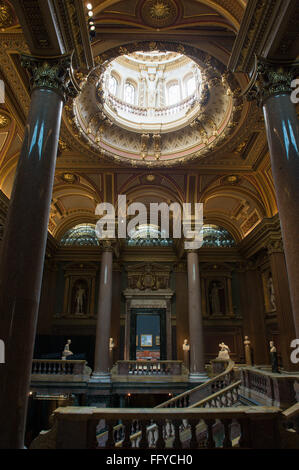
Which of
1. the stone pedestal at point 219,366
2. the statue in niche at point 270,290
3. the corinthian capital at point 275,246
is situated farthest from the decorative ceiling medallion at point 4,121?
the statue in niche at point 270,290

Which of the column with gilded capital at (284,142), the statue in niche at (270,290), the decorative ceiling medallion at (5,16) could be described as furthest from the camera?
the statue in niche at (270,290)

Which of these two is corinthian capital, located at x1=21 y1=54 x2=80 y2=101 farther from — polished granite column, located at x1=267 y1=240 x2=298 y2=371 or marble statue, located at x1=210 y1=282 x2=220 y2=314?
marble statue, located at x1=210 y1=282 x2=220 y2=314

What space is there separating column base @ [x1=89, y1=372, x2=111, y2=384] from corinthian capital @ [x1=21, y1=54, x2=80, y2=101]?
10746 mm

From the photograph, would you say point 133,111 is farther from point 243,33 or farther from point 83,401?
point 83,401

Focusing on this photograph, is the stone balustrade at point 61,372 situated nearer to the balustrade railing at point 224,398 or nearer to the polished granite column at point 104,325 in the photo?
the polished granite column at point 104,325

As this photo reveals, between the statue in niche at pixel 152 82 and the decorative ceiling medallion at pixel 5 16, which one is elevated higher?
the statue in niche at pixel 152 82

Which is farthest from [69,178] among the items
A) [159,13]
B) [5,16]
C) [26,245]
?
[26,245]

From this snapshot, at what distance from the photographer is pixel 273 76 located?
223 inches

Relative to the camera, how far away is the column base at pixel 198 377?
12179mm

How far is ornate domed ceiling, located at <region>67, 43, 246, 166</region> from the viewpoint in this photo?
11.6m

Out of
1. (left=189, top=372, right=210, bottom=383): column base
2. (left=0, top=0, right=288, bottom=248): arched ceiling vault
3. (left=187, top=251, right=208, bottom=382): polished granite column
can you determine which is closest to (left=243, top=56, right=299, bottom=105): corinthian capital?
(left=0, top=0, right=288, bottom=248): arched ceiling vault

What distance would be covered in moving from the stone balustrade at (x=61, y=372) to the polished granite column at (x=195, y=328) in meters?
4.64

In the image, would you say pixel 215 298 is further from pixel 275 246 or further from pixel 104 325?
pixel 104 325

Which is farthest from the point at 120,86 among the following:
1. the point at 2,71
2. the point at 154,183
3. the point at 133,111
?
the point at 2,71
